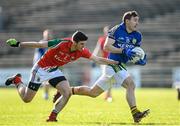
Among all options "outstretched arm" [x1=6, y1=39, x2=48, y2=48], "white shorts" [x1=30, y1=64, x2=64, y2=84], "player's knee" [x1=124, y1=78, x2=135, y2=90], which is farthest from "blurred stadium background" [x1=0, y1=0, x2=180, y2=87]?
"outstretched arm" [x1=6, y1=39, x2=48, y2=48]

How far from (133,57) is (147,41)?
26904 mm

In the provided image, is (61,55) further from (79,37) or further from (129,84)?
(129,84)

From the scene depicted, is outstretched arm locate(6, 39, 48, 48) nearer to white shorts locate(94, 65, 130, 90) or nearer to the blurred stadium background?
white shorts locate(94, 65, 130, 90)

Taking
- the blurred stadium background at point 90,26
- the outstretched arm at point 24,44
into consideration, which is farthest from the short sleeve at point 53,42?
the blurred stadium background at point 90,26

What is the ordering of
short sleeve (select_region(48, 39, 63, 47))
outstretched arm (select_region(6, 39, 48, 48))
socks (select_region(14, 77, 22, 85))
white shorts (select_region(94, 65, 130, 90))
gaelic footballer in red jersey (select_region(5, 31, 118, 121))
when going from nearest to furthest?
outstretched arm (select_region(6, 39, 48, 48))
short sleeve (select_region(48, 39, 63, 47))
gaelic footballer in red jersey (select_region(5, 31, 118, 121))
white shorts (select_region(94, 65, 130, 90))
socks (select_region(14, 77, 22, 85))

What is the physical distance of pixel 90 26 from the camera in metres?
42.2

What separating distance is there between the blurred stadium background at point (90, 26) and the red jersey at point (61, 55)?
2359 centimetres

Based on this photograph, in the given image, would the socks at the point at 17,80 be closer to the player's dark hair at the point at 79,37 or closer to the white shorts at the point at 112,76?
the white shorts at the point at 112,76

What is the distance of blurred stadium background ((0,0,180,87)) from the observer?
3838 cm

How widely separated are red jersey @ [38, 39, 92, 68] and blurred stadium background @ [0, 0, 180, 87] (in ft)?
77.4

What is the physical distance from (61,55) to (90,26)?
2869 centimetres

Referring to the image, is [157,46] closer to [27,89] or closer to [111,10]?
[111,10]

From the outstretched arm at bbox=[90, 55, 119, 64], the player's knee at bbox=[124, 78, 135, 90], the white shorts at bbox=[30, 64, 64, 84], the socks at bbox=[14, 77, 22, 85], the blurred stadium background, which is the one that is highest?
the outstretched arm at bbox=[90, 55, 119, 64]

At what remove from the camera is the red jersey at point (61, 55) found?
13453 mm
